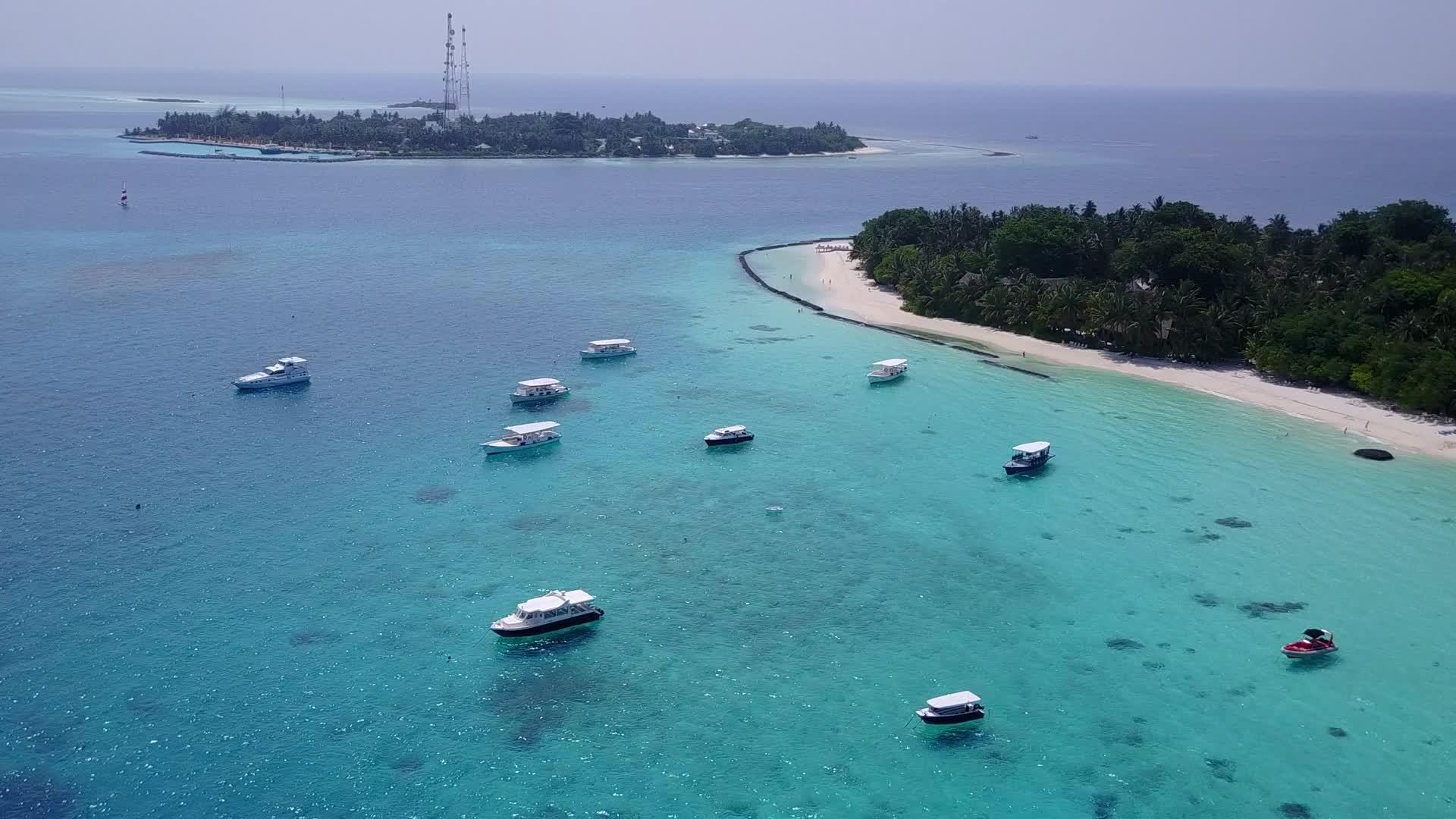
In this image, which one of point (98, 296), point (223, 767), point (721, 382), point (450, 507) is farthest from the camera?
point (98, 296)

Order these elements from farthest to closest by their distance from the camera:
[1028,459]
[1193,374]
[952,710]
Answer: [1193,374] → [1028,459] → [952,710]

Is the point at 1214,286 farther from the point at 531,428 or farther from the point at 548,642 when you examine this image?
the point at 548,642

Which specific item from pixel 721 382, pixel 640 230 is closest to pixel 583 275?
pixel 640 230

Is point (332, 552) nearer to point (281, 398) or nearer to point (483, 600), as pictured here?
point (483, 600)

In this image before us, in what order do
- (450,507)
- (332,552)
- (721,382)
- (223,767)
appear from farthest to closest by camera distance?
(721,382) → (450,507) → (332,552) → (223,767)

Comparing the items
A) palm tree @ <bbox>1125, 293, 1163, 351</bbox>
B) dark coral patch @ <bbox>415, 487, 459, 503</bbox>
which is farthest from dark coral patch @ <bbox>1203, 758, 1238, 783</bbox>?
palm tree @ <bbox>1125, 293, 1163, 351</bbox>

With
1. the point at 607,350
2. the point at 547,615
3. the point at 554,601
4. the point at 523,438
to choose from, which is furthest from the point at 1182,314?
the point at 547,615
